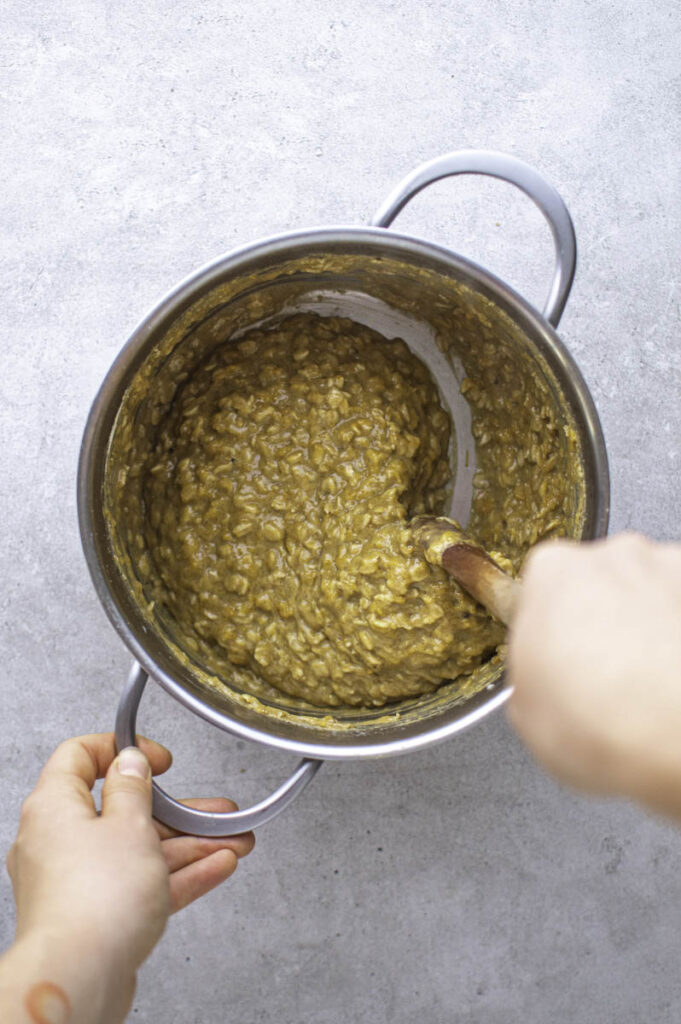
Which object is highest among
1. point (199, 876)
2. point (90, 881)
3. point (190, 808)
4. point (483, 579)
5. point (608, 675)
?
point (608, 675)

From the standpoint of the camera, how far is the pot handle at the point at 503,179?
1229 millimetres

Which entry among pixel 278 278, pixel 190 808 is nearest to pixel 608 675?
pixel 190 808

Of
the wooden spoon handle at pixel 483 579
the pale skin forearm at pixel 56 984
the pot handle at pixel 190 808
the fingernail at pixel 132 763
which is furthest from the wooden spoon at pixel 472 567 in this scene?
the pale skin forearm at pixel 56 984

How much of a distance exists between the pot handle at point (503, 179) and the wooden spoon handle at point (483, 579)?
0.44m

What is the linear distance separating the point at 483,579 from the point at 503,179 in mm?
602

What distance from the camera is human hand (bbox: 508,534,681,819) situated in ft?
2.12

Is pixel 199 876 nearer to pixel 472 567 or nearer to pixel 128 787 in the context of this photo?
pixel 128 787

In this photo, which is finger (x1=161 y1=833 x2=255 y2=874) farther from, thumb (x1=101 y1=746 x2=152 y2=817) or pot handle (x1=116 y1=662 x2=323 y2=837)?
thumb (x1=101 y1=746 x2=152 y2=817)

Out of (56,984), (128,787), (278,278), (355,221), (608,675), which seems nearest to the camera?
(608,675)

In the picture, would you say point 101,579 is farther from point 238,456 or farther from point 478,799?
→ point 478,799

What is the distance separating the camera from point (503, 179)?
122 centimetres

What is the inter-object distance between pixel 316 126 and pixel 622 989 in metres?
1.82

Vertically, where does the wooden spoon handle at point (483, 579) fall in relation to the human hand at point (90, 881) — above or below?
above

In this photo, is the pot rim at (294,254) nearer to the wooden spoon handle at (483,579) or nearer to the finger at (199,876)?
the wooden spoon handle at (483,579)
